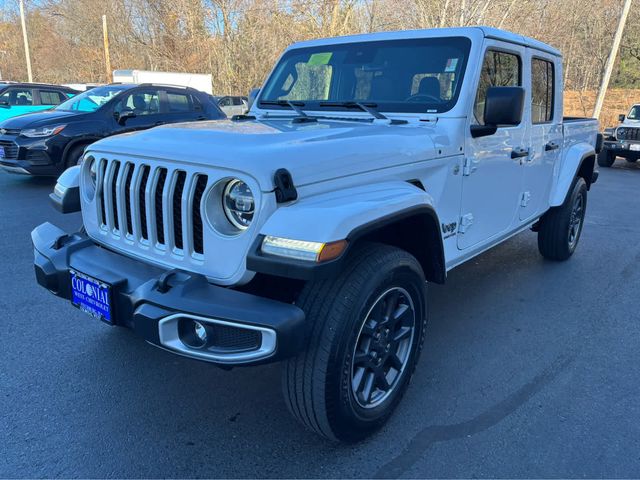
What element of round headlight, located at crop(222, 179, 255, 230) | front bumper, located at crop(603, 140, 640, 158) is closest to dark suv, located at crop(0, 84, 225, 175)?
round headlight, located at crop(222, 179, 255, 230)

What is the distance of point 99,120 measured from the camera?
8.70m

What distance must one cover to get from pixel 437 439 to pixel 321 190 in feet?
4.48

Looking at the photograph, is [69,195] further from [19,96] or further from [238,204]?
[19,96]

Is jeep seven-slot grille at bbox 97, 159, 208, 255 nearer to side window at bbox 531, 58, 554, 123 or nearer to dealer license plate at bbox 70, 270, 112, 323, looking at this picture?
dealer license plate at bbox 70, 270, 112, 323

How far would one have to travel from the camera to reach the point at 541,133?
423 cm

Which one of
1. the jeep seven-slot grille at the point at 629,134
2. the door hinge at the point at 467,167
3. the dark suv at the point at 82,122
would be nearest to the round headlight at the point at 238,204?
the door hinge at the point at 467,167

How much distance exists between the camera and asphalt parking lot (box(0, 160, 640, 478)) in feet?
7.76

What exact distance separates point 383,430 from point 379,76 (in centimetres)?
227

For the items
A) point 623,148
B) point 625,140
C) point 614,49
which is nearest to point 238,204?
point 623,148

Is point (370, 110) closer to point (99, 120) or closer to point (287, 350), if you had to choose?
point (287, 350)

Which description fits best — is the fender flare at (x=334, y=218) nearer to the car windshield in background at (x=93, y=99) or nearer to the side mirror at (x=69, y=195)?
the side mirror at (x=69, y=195)

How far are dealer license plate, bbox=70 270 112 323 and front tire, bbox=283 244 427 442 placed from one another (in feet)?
2.78

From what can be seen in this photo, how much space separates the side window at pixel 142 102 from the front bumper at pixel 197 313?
7593 mm

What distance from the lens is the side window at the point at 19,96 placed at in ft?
41.9
